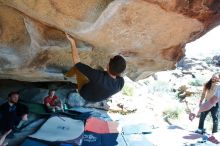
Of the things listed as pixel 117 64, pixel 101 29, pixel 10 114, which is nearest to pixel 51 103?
pixel 10 114

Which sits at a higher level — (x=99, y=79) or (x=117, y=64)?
(x=117, y=64)

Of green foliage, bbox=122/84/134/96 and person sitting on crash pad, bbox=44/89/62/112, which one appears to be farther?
green foliage, bbox=122/84/134/96

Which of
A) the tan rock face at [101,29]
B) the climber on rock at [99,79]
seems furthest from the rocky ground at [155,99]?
the climber on rock at [99,79]

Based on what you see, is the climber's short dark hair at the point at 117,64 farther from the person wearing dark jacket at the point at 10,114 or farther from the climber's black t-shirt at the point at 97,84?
the person wearing dark jacket at the point at 10,114

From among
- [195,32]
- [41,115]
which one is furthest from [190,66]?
[195,32]

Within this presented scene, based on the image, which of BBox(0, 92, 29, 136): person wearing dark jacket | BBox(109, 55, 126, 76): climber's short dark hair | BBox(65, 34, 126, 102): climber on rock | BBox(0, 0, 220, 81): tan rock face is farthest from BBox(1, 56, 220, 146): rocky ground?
BBox(109, 55, 126, 76): climber's short dark hair

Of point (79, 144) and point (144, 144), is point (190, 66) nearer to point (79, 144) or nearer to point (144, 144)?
point (144, 144)

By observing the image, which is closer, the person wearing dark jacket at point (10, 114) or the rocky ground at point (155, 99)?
the person wearing dark jacket at point (10, 114)

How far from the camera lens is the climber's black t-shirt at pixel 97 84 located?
423 centimetres

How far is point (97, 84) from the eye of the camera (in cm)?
429

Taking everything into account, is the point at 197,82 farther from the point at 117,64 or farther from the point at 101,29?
the point at 117,64

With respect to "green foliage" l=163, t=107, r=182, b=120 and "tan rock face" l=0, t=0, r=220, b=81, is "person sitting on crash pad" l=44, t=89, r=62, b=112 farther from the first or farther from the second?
"green foliage" l=163, t=107, r=182, b=120

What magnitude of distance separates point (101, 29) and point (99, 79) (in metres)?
0.83

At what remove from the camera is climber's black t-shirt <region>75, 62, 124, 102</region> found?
13.9ft
